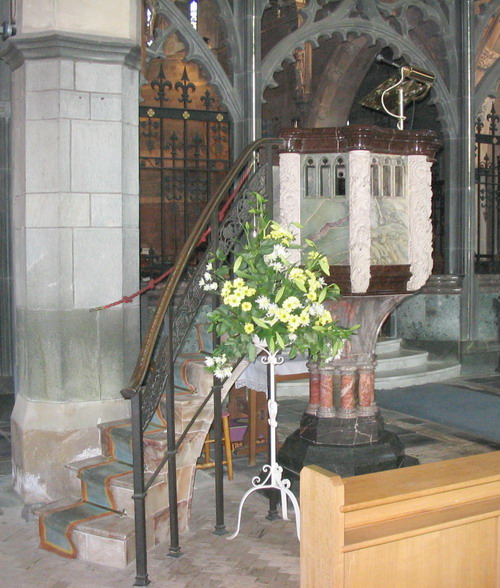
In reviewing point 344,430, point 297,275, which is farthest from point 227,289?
point 344,430

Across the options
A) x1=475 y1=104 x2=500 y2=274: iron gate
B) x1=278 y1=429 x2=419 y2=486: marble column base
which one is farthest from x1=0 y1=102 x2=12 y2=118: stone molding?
x1=475 y1=104 x2=500 y2=274: iron gate

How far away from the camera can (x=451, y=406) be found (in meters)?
7.56

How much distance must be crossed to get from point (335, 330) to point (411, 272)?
0.91 meters

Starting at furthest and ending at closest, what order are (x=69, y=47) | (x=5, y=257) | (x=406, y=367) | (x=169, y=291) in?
(x=406, y=367) < (x=5, y=257) < (x=69, y=47) < (x=169, y=291)

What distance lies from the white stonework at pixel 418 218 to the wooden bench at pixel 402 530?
8.09 feet

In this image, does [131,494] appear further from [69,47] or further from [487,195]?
[487,195]

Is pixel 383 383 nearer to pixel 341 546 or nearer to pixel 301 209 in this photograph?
pixel 301 209

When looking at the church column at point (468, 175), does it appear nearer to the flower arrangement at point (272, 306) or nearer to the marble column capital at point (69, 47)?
the marble column capital at point (69, 47)

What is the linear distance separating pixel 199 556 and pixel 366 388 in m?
1.50

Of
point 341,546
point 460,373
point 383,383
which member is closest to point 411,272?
point 341,546

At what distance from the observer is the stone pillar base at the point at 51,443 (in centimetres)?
500

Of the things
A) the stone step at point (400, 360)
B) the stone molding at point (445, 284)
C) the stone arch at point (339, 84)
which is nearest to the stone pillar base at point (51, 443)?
the stone step at point (400, 360)

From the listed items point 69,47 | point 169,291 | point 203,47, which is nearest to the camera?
point 169,291

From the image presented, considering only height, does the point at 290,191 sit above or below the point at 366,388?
above
